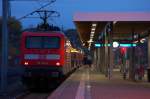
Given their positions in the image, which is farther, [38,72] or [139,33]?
[139,33]

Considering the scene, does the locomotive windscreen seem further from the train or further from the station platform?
the station platform

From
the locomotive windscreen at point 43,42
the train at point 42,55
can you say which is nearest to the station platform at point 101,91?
the train at point 42,55

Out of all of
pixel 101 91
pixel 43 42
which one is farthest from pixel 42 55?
pixel 101 91

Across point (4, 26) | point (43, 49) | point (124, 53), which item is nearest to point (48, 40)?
point (43, 49)

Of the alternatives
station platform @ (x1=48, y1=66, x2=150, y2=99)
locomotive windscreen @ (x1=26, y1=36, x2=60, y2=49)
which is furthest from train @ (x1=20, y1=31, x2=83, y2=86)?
station platform @ (x1=48, y1=66, x2=150, y2=99)

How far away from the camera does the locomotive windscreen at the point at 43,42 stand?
3269cm

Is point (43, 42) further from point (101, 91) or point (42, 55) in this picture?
point (101, 91)

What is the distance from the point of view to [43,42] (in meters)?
32.9

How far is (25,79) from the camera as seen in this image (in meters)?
32.2

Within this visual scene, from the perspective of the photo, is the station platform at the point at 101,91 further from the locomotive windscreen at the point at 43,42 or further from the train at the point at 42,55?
the locomotive windscreen at the point at 43,42

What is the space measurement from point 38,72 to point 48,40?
212 centimetres

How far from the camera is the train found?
3192cm

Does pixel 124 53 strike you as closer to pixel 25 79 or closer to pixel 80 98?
pixel 25 79

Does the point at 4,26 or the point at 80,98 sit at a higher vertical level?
the point at 4,26
